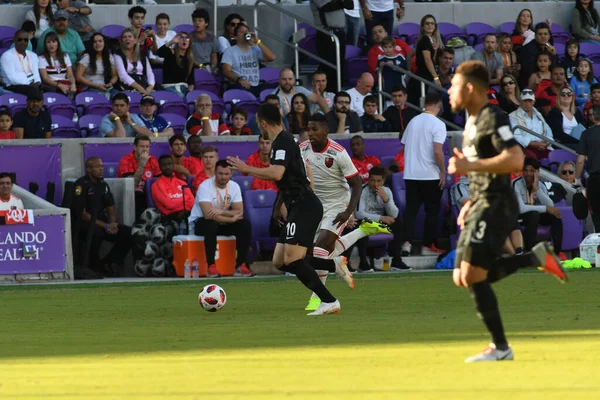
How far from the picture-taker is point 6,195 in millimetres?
18547

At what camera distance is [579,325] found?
34.2 feet

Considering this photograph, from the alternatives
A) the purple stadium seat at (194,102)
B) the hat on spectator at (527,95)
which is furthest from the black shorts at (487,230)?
the hat on spectator at (527,95)

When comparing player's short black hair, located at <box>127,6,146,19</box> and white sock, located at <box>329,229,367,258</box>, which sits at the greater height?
player's short black hair, located at <box>127,6,146,19</box>

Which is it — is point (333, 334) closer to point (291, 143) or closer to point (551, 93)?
point (291, 143)

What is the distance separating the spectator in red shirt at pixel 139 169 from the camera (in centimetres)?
1980

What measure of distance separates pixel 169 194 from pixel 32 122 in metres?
2.63

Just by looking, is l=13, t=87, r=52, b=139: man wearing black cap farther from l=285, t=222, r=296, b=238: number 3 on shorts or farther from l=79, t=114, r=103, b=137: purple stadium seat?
l=285, t=222, r=296, b=238: number 3 on shorts

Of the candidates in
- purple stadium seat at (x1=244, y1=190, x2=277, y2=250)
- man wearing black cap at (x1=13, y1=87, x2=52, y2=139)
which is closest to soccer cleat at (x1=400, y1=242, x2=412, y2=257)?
purple stadium seat at (x1=244, y1=190, x2=277, y2=250)

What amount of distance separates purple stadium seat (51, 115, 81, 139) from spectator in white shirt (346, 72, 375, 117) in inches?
196

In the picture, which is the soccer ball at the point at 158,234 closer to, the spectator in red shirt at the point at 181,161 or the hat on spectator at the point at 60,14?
the spectator in red shirt at the point at 181,161

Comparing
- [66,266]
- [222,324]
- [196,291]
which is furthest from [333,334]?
[66,266]

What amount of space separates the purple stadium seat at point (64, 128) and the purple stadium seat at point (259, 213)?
325 centimetres

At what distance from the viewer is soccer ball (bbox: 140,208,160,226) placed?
19.3 m

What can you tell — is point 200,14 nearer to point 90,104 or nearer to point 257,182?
point 90,104
